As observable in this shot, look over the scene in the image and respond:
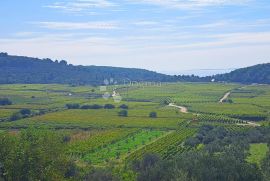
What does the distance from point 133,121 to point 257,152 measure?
36509 millimetres

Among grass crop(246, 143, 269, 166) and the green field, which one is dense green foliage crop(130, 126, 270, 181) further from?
the green field

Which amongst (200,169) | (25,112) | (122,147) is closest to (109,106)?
(25,112)

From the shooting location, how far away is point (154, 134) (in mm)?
76000

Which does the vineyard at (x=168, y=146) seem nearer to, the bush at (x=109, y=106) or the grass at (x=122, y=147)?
the grass at (x=122, y=147)

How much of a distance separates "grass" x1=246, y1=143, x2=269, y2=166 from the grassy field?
125 millimetres

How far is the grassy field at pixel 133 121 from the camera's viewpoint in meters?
61.2

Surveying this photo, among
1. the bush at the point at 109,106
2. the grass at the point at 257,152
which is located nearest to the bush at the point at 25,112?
the bush at the point at 109,106

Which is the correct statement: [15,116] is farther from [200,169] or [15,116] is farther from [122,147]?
[200,169]

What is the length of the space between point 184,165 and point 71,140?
103 ft

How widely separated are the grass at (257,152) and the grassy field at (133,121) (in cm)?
12

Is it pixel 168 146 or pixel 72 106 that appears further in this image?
pixel 72 106

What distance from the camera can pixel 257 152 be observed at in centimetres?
5619

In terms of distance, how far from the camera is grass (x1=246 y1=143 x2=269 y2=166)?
166ft

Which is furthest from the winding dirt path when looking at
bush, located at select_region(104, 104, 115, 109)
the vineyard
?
the vineyard
